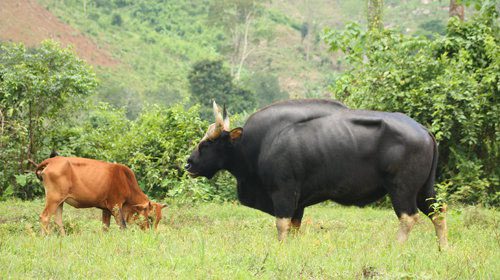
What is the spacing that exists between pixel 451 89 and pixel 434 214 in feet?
20.3

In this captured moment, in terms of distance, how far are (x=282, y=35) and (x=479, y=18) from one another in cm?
6313

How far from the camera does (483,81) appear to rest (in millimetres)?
13977

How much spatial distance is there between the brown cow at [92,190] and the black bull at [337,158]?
1827 millimetres

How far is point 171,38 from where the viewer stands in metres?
70.6

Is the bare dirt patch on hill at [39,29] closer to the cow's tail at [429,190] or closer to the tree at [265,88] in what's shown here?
the tree at [265,88]

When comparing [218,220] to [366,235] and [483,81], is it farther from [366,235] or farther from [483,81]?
[483,81]

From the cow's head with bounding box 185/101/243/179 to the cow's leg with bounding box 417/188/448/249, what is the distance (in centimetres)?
224

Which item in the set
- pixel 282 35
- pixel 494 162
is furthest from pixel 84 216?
pixel 282 35

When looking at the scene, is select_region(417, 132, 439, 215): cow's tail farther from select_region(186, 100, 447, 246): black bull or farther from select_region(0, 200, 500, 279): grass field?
select_region(0, 200, 500, 279): grass field

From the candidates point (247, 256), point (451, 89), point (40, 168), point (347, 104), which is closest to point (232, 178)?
point (347, 104)

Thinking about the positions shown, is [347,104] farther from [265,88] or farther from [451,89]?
[265,88]


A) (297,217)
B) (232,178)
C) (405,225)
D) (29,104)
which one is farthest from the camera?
(232,178)

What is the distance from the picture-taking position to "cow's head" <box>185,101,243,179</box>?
906 centimetres

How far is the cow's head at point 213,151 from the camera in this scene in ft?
29.7
